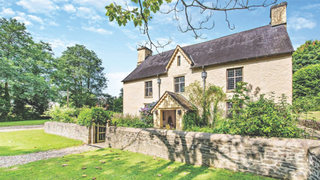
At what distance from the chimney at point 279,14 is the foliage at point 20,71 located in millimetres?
34246

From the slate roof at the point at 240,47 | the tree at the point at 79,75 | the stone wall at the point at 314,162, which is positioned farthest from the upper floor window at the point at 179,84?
the tree at the point at 79,75

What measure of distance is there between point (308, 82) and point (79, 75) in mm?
42284

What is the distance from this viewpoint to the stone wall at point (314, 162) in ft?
12.5

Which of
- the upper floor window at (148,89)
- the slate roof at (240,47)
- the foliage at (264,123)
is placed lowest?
the foliage at (264,123)

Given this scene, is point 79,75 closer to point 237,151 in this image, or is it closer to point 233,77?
point 233,77

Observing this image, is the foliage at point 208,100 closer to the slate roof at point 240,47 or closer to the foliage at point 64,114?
the slate roof at point 240,47

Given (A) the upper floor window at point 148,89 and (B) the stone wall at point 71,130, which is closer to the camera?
(B) the stone wall at point 71,130

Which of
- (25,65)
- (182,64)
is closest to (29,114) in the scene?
(25,65)

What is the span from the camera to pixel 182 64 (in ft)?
49.5

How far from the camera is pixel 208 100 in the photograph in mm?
13188

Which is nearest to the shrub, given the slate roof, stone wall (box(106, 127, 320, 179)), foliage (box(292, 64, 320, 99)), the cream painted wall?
the cream painted wall

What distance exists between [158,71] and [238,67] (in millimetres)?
8204

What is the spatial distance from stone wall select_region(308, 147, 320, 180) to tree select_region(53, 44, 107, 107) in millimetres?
35258

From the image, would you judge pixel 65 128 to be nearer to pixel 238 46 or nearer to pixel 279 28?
pixel 238 46
